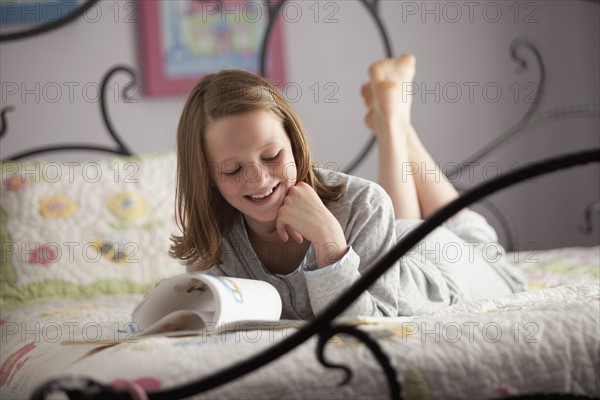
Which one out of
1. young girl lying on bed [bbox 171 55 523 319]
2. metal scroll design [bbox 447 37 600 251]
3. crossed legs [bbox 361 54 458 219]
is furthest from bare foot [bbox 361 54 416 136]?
metal scroll design [bbox 447 37 600 251]

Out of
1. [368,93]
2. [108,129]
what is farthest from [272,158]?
[108,129]

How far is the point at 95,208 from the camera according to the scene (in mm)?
1988

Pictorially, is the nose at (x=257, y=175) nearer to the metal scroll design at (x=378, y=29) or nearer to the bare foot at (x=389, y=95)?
the bare foot at (x=389, y=95)

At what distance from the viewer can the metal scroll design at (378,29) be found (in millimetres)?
2504

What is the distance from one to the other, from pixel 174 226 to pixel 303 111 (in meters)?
0.76

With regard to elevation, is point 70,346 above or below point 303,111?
below

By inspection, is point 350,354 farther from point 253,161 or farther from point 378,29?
point 378,29

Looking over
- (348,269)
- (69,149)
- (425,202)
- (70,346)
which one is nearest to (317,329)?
(348,269)

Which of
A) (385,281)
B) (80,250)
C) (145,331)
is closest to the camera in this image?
(145,331)

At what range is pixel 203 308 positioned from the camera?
121 cm

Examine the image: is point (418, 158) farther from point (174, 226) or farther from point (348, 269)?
point (348, 269)

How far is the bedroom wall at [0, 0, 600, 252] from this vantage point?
2416 mm

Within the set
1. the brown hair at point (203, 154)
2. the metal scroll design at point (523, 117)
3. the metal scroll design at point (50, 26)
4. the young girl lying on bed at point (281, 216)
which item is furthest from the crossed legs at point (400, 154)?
the metal scroll design at point (50, 26)

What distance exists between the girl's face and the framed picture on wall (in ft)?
3.75
